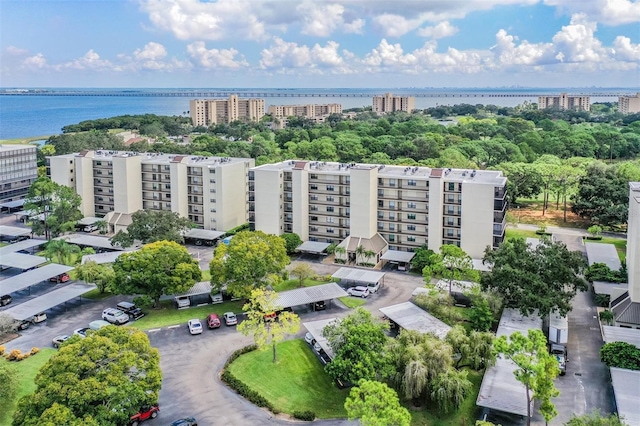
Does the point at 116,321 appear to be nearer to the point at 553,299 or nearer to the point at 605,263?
the point at 553,299

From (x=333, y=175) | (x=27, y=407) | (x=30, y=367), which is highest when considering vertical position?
(x=333, y=175)

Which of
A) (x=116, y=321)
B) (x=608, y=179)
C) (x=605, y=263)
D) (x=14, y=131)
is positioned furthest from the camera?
(x=14, y=131)

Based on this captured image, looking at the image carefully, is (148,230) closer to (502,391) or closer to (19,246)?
(19,246)

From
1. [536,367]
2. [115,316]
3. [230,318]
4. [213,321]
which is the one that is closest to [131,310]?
[115,316]

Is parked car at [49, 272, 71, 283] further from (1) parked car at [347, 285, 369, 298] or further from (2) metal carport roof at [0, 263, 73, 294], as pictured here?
(1) parked car at [347, 285, 369, 298]

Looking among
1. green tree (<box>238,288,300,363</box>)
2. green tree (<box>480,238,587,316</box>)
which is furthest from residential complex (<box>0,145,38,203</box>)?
green tree (<box>480,238,587,316</box>)

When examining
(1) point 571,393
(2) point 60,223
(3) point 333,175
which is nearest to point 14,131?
(2) point 60,223

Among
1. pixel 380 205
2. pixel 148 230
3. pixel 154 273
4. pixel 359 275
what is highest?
pixel 380 205
